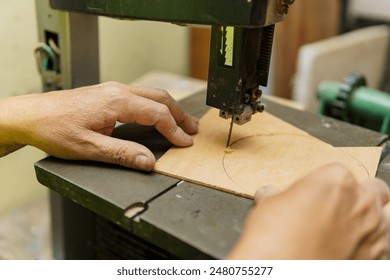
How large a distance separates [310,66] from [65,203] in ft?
4.04

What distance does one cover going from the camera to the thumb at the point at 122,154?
91 centimetres

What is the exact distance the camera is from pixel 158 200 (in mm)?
844

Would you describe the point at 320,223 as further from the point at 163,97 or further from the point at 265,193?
the point at 163,97

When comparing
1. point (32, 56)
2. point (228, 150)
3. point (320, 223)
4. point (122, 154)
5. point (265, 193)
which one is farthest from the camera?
point (32, 56)

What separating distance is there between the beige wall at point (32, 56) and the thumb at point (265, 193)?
0.80m

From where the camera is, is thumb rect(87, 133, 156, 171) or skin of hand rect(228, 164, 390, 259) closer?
skin of hand rect(228, 164, 390, 259)

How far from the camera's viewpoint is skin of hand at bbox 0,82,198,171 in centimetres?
92

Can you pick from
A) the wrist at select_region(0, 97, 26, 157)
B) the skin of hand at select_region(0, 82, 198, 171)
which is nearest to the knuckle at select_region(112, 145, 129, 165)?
the skin of hand at select_region(0, 82, 198, 171)

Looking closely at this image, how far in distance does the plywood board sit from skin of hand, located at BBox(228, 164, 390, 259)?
7.1 inches

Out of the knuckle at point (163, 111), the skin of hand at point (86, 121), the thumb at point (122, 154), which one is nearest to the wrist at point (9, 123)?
the skin of hand at point (86, 121)

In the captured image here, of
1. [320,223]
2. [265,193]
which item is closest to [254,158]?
[265,193]

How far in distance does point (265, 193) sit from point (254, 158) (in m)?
Result: 0.22

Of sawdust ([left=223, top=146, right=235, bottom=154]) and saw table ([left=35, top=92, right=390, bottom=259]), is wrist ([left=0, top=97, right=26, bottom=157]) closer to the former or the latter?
saw table ([left=35, top=92, right=390, bottom=259])

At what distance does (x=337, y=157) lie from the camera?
101 cm
